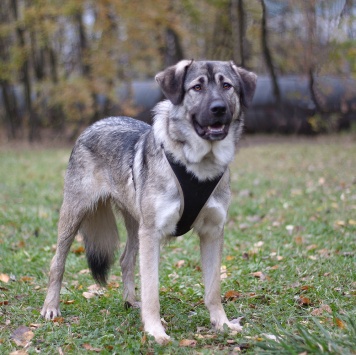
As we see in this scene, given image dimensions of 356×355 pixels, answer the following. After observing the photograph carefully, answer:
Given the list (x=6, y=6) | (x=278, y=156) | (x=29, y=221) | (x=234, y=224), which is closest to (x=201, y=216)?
(x=234, y=224)

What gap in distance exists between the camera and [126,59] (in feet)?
64.4

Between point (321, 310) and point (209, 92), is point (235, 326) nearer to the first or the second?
point (321, 310)

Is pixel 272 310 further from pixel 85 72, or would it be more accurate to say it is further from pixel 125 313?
pixel 85 72

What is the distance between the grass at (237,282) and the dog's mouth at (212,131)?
55.6 inches

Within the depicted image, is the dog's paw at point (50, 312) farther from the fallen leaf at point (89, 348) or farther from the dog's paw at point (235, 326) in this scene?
the dog's paw at point (235, 326)

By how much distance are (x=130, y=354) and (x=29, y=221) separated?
15.6 ft

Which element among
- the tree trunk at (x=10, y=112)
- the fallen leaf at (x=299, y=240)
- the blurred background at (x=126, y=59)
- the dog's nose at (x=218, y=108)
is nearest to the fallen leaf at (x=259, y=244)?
the fallen leaf at (x=299, y=240)

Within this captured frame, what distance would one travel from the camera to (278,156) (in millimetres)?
15234

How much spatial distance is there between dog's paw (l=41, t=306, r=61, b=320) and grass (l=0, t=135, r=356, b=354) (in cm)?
8

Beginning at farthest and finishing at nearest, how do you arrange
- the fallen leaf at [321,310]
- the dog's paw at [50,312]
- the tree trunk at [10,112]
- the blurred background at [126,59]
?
the tree trunk at [10,112] < the blurred background at [126,59] < the dog's paw at [50,312] < the fallen leaf at [321,310]

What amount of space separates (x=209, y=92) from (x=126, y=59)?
1575cm

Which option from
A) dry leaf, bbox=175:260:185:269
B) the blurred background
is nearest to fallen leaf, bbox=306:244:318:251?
dry leaf, bbox=175:260:185:269

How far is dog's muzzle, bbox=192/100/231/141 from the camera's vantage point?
425 cm

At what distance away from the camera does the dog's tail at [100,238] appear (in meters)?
5.53
